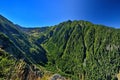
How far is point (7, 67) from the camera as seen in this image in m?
51.1

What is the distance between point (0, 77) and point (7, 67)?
4740 mm

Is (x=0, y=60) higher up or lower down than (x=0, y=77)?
higher up

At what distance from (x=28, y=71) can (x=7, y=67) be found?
485 ft

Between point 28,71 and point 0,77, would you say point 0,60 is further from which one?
point 28,71

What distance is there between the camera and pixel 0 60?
50.2 metres

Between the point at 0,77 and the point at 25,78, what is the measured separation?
143209 mm

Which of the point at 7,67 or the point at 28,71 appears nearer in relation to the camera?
the point at 7,67

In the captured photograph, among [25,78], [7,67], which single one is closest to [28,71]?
[25,78]

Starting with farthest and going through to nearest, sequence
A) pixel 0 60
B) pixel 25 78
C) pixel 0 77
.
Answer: pixel 25 78
pixel 0 60
pixel 0 77

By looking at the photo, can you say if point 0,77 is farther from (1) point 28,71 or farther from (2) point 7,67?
(1) point 28,71

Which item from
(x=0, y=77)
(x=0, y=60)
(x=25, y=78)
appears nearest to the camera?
(x=0, y=77)

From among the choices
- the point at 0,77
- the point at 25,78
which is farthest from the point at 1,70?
the point at 25,78

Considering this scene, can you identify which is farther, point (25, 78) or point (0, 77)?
point (25, 78)

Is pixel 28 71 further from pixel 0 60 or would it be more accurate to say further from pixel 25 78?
pixel 0 60
